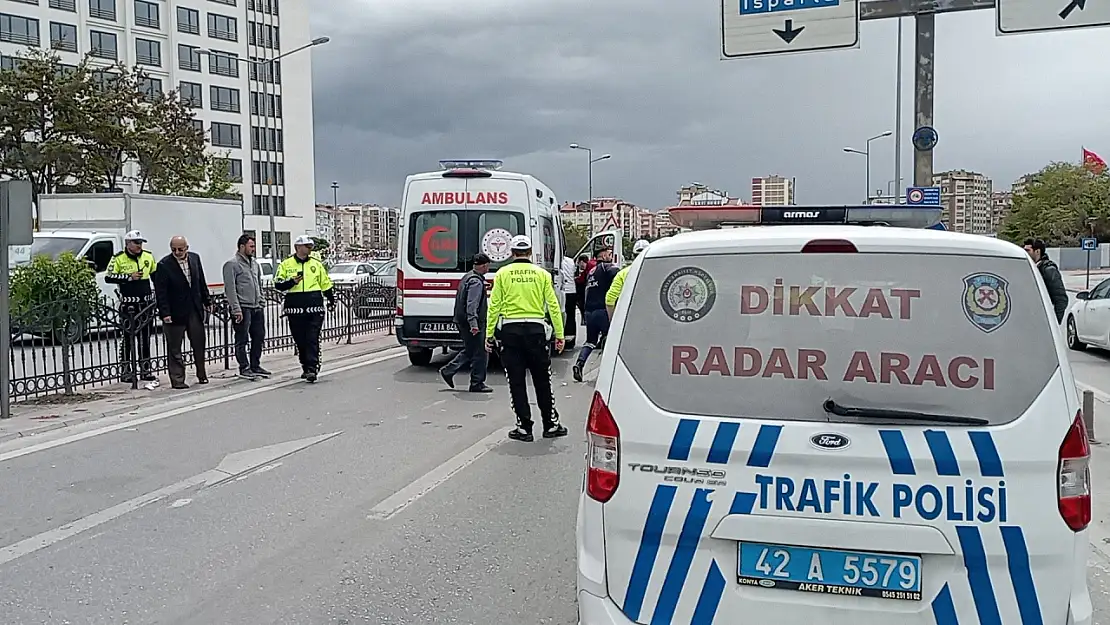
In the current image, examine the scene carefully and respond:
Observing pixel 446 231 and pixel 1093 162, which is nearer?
pixel 446 231

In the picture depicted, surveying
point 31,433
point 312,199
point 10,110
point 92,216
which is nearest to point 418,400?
point 31,433

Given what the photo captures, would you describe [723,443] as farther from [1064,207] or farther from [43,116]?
[1064,207]

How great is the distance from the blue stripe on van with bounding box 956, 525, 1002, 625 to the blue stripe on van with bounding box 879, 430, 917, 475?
0.25 metres

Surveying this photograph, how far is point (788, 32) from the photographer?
12.1m

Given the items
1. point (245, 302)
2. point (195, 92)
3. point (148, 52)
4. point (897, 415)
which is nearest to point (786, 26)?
point (245, 302)

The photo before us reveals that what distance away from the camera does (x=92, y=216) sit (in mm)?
20688

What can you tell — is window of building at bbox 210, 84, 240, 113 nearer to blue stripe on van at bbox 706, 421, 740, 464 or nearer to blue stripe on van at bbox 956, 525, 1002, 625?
blue stripe on van at bbox 706, 421, 740, 464

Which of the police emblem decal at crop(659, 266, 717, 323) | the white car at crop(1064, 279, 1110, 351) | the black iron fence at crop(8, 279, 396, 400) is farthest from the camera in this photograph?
the white car at crop(1064, 279, 1110, 351)

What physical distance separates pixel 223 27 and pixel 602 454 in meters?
75.7

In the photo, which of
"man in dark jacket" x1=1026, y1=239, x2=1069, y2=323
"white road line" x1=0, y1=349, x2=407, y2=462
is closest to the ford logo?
"white road line" x1=0, y1=349, x2=407, y2=462

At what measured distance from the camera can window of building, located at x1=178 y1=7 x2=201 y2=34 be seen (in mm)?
67438

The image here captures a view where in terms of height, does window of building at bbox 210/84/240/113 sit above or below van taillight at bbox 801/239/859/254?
above

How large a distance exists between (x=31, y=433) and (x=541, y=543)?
19.1ft

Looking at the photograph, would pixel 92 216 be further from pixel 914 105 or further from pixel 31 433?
pixel 914 105
